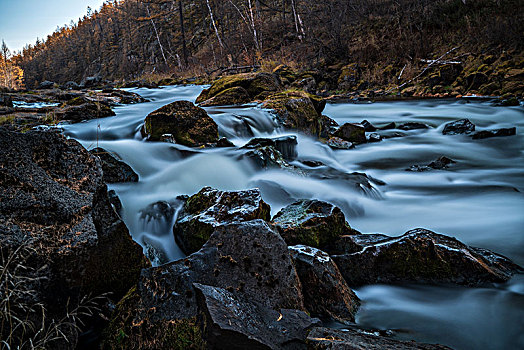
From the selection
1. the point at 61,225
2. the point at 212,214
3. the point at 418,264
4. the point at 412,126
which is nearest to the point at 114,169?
the point at 212,214

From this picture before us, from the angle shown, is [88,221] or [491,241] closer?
[88,221]

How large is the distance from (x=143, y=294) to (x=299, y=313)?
3.26 ft

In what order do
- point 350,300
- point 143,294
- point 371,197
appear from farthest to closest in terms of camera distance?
point 371,197 → point 350,300 → point 143,294

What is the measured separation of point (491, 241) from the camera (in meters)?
3.75

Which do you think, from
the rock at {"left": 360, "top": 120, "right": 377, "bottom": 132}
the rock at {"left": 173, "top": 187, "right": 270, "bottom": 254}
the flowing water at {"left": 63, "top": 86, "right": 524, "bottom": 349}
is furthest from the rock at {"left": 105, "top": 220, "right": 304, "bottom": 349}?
the rock at {"left": 360, "top": 120, "right": 377, "bottom": 132}

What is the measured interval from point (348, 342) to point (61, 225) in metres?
1.83

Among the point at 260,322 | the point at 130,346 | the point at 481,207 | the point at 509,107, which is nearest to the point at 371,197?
the point at 481,207

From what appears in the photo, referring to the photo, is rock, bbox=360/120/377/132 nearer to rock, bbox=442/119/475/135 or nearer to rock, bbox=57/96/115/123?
rock, bbox=442/119/475/135

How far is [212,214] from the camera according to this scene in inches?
125

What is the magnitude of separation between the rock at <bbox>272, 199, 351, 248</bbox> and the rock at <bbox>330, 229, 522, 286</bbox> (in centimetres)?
27

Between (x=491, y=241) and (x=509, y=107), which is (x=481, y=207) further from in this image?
(x=509, y=107)

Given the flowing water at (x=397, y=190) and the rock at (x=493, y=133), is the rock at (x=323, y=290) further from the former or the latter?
the rock at (x=493, y=133)

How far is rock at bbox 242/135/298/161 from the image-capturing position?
643 centimetres

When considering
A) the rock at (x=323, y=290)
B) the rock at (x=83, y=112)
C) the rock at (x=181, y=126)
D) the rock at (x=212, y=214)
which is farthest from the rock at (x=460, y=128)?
the rock at (x=83, y=112)
